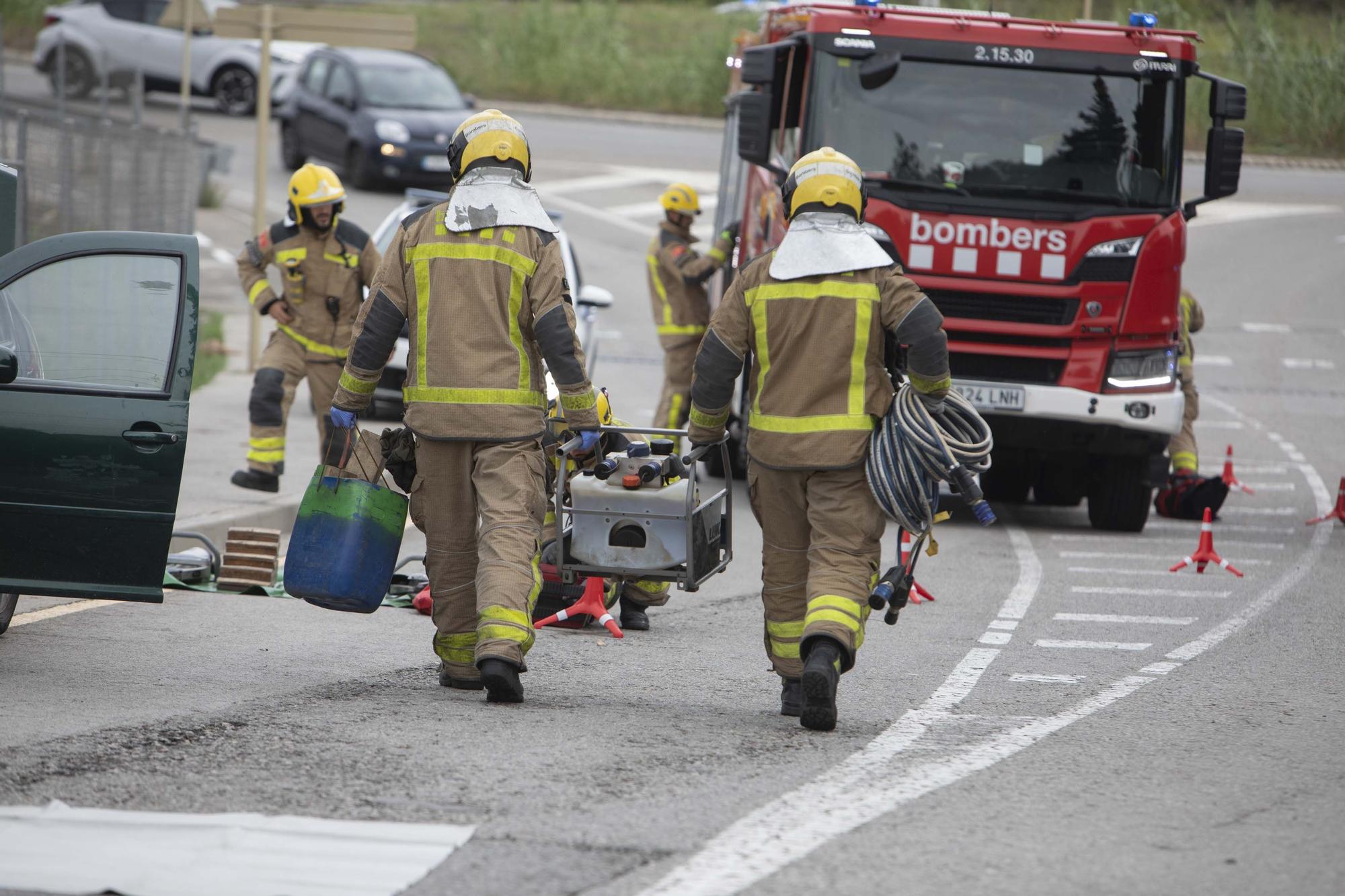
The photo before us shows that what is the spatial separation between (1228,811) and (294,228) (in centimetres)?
710

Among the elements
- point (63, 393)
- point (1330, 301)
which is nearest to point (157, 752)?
point (63, 393)

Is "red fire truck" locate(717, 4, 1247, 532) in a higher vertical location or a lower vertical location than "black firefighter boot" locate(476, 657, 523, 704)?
higher

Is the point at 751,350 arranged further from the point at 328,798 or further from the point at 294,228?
the point at 294,228

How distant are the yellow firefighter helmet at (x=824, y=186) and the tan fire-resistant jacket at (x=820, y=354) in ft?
0.95

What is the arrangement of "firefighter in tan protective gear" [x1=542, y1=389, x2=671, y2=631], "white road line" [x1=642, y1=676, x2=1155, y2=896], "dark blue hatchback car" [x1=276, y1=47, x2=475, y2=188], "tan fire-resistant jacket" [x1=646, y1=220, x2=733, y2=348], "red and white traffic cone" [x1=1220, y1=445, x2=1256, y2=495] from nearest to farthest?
"white road line" [x1=642, y1=676, x2=1155, y2=896], "firefighter in tan protective gear" [x1=542, y1=389, x2=671, y2=631], "red and white traffic cone" [x1=1220, y1=445, x2=1256, y2=495], "tan fire-resistant jacket" [x1=646, y1=220, x2=733, y2=348], "dark blue hatchback car" [x1=276, y1=47, x2=475, y2=188]

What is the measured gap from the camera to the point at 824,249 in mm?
6484

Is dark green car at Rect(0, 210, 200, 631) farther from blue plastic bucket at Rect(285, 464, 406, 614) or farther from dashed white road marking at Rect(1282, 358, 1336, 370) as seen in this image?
dashed white road marking at Rect(1282, 358, 1336, 370)

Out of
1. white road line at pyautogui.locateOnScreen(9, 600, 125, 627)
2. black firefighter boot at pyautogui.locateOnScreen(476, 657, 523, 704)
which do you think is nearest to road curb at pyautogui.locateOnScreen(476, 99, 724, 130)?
white road line at pyautogui.locateOnScreen(9, 600, 125, 627)

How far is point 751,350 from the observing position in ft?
21.9

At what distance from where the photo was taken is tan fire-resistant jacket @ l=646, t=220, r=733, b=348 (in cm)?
1343

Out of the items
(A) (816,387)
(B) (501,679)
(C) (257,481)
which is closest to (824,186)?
(A) (816,387)

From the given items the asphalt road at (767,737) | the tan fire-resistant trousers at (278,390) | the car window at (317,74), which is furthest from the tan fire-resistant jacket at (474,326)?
the car window at (317,74)

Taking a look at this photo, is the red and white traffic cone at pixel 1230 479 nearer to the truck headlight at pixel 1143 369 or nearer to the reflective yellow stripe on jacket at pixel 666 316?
the truck headlight at pixel 1143 369

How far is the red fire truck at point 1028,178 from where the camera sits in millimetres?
11703
